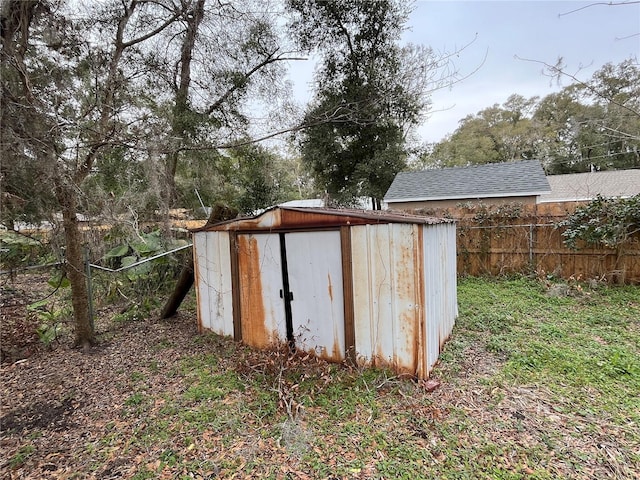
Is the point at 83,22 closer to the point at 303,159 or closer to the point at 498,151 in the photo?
the point at 303,159

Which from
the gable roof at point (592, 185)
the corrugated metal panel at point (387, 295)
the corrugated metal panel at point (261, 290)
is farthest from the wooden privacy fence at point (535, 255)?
the gable roof at point (592, 185)

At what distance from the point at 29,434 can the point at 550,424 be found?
14.4 feet

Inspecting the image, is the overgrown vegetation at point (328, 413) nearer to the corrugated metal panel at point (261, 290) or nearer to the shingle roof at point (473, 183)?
the corrugated metal panel at point (261, 290)

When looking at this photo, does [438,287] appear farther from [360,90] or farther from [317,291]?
[360,90]

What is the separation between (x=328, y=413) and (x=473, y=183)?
1121 cm

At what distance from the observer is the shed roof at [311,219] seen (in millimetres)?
3308

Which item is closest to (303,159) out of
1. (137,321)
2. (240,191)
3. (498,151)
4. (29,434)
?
(240,191)

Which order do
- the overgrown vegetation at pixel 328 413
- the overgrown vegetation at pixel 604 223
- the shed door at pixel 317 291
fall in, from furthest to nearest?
the overgrown vegetation at pixel 604 223, the shed door at pixel 317 291, the overgrown vegetation at pixel 328 413

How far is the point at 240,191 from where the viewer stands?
885 cm

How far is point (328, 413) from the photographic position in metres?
2.86

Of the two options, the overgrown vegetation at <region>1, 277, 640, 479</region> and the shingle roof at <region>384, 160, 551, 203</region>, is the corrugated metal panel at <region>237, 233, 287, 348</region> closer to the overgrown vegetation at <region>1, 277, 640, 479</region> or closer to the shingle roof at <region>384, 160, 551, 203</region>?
the overgrown vegetation at <region>1, 277, 640, 479</region>

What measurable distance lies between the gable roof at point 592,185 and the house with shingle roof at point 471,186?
2.12 meters

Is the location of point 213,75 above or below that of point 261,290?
above

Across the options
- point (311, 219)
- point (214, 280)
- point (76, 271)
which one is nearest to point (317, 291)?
point (311, 219)
